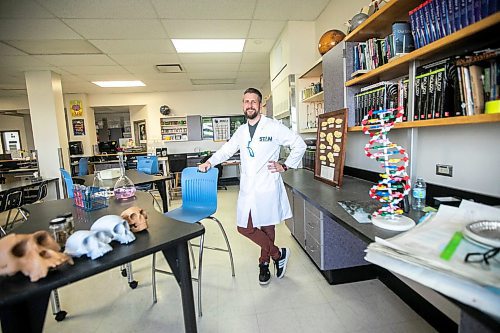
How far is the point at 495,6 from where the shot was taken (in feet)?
3.17

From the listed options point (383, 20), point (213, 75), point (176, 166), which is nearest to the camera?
point (383, 20)

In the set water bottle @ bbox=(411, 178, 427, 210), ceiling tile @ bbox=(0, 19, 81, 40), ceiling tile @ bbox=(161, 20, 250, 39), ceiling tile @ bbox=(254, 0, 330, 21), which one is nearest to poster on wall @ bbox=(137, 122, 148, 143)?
ceiling tile @ bbox=(0, 19, 81, 40)

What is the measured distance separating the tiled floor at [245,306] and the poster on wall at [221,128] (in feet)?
17.4

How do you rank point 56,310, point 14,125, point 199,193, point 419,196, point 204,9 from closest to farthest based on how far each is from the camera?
point 419,196
point 56,310
point 199,193
point 204,9
point 14,125

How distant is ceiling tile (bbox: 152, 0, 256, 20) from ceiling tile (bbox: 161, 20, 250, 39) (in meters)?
0.13

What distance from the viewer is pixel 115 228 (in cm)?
107

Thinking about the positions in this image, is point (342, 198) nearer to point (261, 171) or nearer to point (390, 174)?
point (390, 174)

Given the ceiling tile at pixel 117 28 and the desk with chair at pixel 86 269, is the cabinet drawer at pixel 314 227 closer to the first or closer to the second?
the desk with chair at pixel 86 269

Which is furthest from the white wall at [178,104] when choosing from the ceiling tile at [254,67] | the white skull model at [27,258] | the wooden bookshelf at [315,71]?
the white skull model at [27,258]

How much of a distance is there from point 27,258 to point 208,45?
3.90 metres

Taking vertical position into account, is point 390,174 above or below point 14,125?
below

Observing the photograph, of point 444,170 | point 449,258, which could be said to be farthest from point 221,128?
point 449,258

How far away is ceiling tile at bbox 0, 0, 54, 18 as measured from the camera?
8.61ft

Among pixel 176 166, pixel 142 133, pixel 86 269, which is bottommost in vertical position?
pixel 176 166
